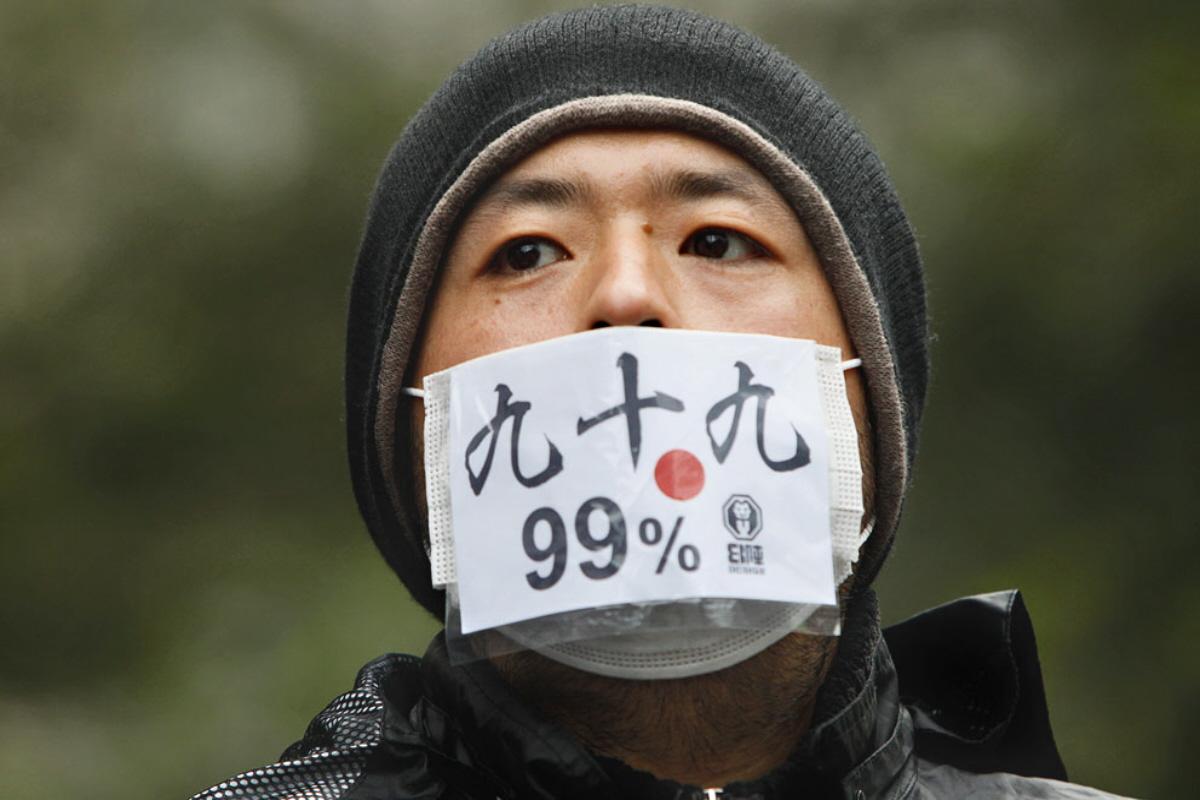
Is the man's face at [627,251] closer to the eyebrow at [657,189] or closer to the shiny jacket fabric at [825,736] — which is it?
the eyebrow at [657,189]

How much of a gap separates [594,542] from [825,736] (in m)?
0.50

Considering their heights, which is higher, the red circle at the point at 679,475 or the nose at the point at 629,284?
the nose at the point at 629,284

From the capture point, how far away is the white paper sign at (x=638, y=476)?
2688mm

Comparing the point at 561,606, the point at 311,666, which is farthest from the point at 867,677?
the point at 311,666

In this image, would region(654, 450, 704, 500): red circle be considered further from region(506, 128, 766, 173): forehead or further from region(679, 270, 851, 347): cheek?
region(506, 128, 766, 173): forehead

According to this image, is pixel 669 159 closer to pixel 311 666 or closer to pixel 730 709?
pixel 730 709

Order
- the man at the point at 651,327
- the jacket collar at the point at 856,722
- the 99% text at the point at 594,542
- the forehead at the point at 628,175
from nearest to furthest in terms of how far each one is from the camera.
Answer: the 99% text at the point at 594,542
the jacket collar at the point at 856,722
the man at the point at 651,327
the forehead at the point at 628,175

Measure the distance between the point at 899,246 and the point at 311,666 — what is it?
357 cm

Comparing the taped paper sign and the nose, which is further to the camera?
the nose

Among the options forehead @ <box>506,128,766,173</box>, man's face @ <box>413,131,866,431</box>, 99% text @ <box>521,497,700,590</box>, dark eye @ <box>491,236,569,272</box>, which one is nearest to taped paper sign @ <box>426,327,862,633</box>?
99% text @ <box>521,497,700,590</box>

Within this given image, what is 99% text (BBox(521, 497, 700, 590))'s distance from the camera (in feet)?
8.77

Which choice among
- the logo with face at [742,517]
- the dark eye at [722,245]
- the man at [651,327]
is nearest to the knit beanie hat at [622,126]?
the man at [651,327]

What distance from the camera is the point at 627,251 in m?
2.94

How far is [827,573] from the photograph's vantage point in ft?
9.20
